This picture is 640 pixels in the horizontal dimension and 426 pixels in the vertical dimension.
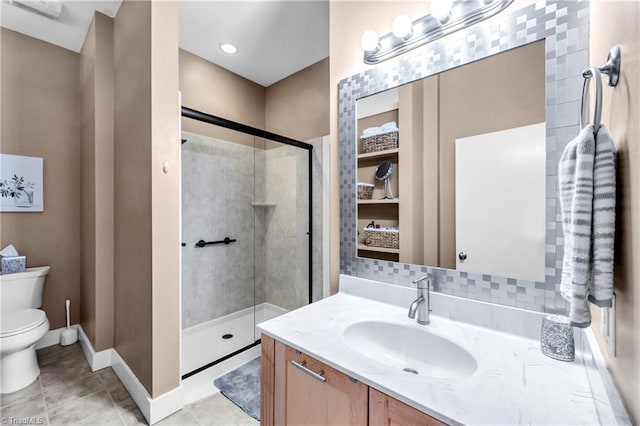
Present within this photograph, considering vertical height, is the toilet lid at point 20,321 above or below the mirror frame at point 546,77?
below

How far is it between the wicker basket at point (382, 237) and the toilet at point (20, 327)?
231cm

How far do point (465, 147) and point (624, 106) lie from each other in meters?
0.56

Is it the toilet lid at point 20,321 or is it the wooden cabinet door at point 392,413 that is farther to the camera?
the toilet lid at point 20,321

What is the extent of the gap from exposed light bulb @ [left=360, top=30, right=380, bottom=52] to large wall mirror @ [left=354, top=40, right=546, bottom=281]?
218 millimetres

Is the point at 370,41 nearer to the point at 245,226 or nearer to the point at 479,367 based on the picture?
the point at 479,367

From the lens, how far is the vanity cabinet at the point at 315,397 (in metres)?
0.73

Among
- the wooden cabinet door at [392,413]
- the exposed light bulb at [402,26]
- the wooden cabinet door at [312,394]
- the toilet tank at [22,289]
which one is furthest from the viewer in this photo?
the toilet tank at [22,289]

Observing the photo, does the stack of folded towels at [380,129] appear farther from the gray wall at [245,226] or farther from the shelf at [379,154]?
the gray wall at [245,226]

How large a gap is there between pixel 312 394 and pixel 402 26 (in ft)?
4.85

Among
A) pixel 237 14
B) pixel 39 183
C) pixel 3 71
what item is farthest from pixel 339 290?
pixel 3 71

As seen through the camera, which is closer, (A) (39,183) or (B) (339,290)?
(B) (339,290)

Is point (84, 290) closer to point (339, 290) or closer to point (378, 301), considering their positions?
point (339, 290)

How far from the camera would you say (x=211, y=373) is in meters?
2.07

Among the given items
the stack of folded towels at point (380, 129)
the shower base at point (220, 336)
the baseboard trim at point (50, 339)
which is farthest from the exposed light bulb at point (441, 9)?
the baseboard trim at point (50, 339)
